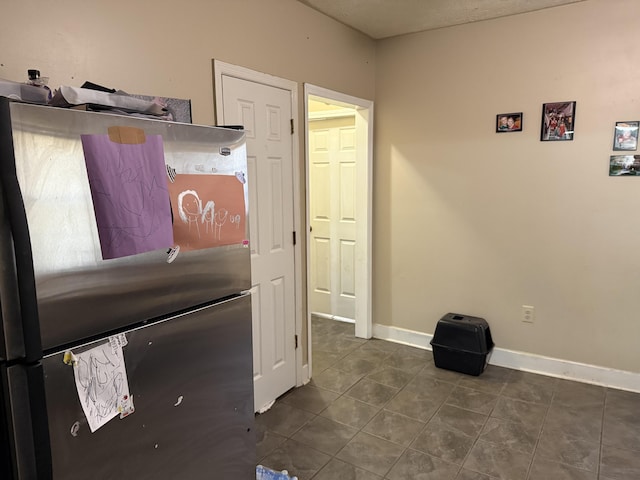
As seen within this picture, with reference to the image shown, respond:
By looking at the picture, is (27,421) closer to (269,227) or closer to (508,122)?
(269,227)

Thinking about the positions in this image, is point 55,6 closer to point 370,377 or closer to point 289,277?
point 289,277

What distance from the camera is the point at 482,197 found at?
11.1 ft

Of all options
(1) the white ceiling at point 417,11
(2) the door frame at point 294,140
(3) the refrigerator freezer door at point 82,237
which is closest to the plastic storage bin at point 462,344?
(2) the door frame at point 294,140

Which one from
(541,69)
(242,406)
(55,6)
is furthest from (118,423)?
(541,69)

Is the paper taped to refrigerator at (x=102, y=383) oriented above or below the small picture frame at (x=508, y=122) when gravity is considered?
below

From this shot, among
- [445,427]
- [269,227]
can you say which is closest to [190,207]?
[269,227]

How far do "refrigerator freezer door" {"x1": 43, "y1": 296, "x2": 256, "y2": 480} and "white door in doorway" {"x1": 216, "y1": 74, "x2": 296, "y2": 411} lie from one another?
44.3 inches

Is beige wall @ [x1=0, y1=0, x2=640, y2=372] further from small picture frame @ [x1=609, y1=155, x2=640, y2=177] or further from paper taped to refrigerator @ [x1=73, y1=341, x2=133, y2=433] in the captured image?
paper taped to refrigerator @ [x1=73, y1=341, x2=133, y2=433]

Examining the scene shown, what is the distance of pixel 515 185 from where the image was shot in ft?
10.7

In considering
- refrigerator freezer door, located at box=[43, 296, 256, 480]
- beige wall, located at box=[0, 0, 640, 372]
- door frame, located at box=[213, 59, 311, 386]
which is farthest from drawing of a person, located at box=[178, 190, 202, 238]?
door frame, located at box=[213, 59, 311, 386]

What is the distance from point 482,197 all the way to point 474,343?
110cm

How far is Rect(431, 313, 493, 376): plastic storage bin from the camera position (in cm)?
323

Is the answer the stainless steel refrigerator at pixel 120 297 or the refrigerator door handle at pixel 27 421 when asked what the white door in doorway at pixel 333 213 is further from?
the refrigerator door handle at pixel 27 421

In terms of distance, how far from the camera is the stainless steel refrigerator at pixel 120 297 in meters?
0.99
